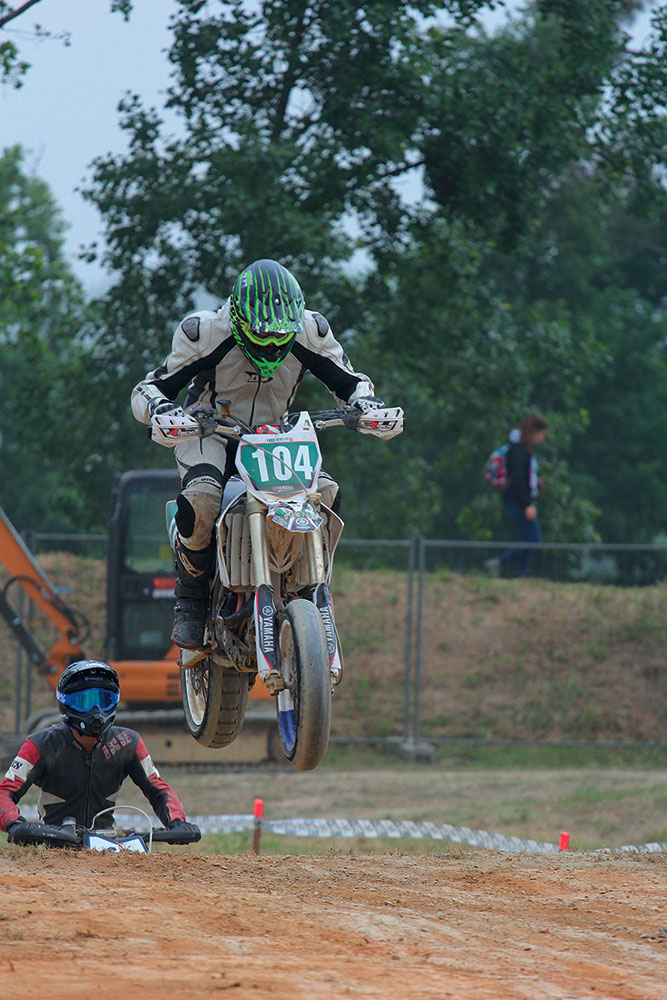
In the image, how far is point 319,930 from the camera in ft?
16.3

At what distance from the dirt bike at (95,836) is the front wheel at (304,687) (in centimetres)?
94

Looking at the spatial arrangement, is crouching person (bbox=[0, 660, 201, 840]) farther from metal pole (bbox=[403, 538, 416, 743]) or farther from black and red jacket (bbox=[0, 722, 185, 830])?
metal pole (bbox=[403, 538, 416, 743])

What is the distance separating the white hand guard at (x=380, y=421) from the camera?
6770mm

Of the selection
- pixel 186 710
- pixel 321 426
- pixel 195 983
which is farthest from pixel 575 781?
pixel 195 983

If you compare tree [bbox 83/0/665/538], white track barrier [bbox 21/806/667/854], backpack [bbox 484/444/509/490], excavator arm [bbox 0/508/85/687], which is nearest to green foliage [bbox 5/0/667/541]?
tree [bbox 83/0/665/538]

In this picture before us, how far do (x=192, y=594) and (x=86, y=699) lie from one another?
0.83 m

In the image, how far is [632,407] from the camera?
43906mm

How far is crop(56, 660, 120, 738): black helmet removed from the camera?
713cm

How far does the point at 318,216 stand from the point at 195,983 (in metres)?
16.3

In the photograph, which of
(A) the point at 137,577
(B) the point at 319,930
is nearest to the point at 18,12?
(A) the point at 137,577

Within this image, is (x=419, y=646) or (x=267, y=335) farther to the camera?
(x=419, y=646)

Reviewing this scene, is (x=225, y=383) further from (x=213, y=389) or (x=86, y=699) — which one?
(x=86, y=699)

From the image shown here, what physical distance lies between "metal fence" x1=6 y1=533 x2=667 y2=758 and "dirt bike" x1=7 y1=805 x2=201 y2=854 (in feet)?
30.4

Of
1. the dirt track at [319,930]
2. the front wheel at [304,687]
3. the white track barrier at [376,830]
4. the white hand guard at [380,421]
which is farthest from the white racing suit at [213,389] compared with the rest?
the white track barrier at [376,830]
